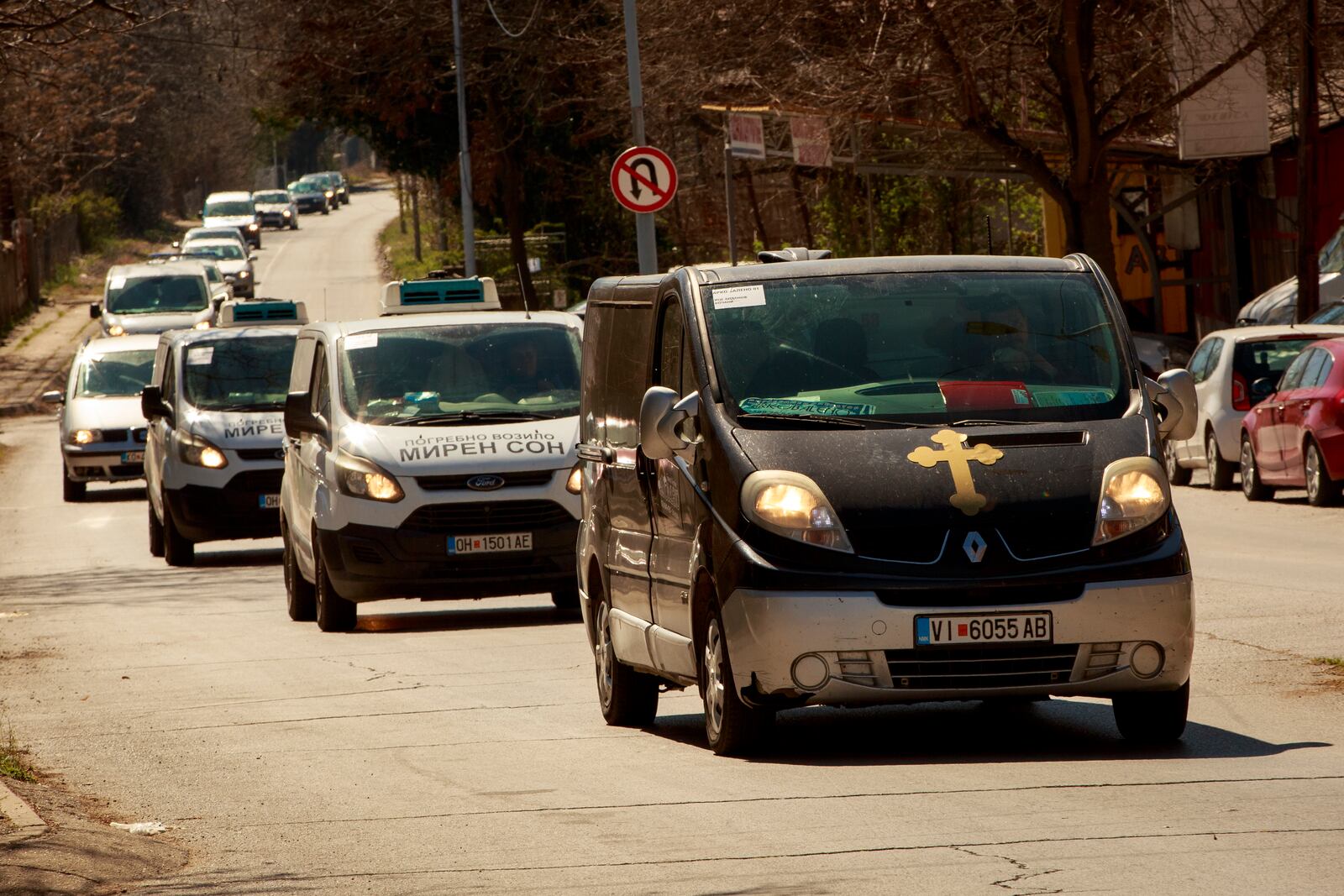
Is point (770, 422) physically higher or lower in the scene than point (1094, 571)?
higher

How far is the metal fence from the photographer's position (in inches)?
2397

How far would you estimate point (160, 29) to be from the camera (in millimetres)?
75750

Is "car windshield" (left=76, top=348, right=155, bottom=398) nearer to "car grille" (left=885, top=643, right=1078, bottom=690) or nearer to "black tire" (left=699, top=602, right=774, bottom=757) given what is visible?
"black tire" (left=699, top=602, right=774, bottom=757)

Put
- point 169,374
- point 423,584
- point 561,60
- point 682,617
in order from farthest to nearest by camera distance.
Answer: point 561,60
point 169,374
point 423,584
point 682,617

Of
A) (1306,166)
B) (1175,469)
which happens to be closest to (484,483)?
(1175,469)

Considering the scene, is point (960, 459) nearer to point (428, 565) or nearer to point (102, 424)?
point (428, 565)

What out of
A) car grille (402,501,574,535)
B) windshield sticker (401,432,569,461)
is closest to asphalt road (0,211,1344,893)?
car grille (402,501,574,535)

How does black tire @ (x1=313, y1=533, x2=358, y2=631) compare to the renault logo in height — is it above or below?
below

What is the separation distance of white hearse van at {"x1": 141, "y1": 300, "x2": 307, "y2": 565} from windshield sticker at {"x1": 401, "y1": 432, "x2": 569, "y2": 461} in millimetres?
4976

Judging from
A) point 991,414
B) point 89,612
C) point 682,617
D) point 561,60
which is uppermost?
point 561,60

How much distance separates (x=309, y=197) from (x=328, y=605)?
330 feet

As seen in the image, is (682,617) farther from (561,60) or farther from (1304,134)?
(561,60)

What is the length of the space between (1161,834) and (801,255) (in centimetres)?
378

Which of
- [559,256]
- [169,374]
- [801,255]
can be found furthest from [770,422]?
[559,256]
